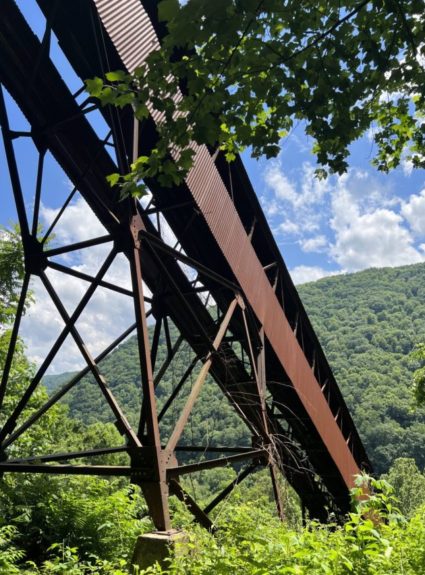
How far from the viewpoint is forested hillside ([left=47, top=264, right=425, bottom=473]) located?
57.3 m

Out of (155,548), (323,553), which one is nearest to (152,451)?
(155,548)

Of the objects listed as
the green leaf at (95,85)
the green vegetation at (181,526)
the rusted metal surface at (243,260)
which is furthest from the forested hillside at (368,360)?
the green leaf at (95,85)

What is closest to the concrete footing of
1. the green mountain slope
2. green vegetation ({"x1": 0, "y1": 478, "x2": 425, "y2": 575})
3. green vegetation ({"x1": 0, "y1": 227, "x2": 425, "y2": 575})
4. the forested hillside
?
green vegetation ({"x1": 0, "y1": 227, "x2": 425, "y2": 575})

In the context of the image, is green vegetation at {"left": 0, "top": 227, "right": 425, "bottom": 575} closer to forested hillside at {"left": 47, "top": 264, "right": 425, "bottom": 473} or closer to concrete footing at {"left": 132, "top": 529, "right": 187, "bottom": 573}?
concrete footing at {"left": 132, "top": 529, "right": 187, "bottom": 573}

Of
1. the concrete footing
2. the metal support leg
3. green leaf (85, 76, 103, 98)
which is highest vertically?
green leaf (85, 76, 103, 98)

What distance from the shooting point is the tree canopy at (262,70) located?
2.57 metres

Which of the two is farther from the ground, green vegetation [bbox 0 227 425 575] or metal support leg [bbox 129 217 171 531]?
metal support leg [bbox 129 217 171 531]

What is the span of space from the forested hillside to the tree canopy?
2938 cm

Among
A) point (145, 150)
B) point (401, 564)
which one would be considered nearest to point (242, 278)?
point (145, 150)

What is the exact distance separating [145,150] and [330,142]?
264 cm

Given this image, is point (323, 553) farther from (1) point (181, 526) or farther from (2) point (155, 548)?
(1) point (181, 526)

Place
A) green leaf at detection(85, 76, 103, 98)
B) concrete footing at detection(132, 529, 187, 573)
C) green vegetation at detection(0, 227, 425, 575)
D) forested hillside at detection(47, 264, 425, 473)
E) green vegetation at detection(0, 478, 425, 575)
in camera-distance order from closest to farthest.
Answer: green vegetation at detection(0, 478, 425, 575)
green vegetation at detection(0, 227, 425, 575)
green leaf at detection(85, 76, 103, 98)
concrete footing at detection(132, 529, 187, 573)
forested hillside at detection(47, 264, 425, 473)

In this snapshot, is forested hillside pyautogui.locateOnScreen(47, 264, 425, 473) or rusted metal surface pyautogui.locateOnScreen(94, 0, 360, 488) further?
forested hillside pyautogui.locateOnScreen(47, 264, 425, 473)

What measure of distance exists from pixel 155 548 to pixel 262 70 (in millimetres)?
3879
